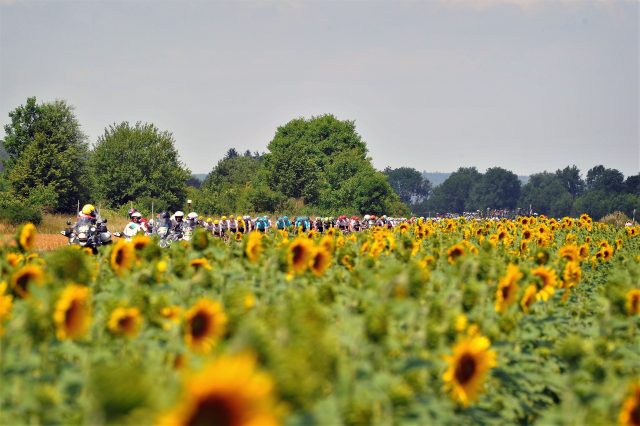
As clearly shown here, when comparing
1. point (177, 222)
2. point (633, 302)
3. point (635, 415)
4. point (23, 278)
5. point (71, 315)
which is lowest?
point (635, 415)

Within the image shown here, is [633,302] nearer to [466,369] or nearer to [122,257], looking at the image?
[466,369]

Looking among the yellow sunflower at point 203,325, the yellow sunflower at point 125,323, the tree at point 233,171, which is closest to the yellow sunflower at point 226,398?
the yellow sunflower at point 203,325

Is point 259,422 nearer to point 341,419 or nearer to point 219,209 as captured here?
point 341,419

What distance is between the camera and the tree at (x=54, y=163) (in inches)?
2154

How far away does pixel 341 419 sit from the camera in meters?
3.03

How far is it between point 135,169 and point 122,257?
208ft

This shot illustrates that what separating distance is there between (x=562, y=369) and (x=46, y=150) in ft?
173

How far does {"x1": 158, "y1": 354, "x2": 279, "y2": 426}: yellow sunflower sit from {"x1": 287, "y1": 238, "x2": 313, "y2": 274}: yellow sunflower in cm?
340

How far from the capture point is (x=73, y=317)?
3.77 metres

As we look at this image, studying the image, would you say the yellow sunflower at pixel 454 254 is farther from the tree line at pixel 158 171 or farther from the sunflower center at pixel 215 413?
the tree line at pixel 158 171

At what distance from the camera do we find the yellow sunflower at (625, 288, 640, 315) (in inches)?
224

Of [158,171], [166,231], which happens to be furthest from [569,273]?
[158,171]

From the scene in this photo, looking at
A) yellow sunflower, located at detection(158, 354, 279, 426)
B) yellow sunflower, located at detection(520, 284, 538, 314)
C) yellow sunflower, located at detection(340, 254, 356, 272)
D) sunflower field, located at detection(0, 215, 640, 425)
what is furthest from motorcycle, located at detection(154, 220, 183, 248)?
yellow sunflower, located at detection(158, 354, 279, 426)

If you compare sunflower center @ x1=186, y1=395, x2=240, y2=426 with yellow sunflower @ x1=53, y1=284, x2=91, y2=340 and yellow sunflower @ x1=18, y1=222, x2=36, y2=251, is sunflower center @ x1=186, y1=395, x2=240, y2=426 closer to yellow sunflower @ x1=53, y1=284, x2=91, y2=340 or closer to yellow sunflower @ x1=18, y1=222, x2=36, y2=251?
yellow sunflower @ x1=53, y1=284, x2=91, y2=340
